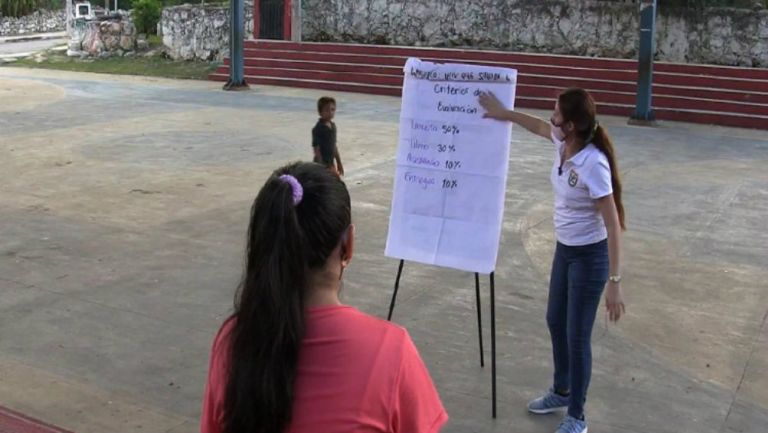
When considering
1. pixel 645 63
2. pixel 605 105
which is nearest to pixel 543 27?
pixel 605 105

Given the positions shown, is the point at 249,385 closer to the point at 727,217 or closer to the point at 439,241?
the point at 439,241

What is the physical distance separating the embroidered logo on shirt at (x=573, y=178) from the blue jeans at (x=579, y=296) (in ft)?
1.05

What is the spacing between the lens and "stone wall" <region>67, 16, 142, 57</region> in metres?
29.4

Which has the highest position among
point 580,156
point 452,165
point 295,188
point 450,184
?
point 295,188

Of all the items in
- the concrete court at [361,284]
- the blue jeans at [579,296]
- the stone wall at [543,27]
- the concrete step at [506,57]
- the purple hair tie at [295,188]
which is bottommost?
the concrete court at [361,284]

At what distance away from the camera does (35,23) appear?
52.9 meters

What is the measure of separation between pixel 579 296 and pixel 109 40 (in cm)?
2770

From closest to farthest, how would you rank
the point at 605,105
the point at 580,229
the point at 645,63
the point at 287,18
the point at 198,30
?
the point at 580,229 < the point at 645,63 < the point at 605,105 < the point at 287,18 < the point at 198,30

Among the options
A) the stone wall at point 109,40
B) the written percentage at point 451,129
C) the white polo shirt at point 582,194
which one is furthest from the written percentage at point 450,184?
the stone wall at point 109,40

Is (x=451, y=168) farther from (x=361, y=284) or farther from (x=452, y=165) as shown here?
(x=361, y=284)

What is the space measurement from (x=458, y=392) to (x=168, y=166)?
7.39 metres

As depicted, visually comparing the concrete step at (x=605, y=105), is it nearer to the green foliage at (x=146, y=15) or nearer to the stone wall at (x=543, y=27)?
the stone wall at (x=543, y=27)

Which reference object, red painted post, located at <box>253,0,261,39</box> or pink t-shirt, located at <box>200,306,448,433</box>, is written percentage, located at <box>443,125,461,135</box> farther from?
red painted post, located at <box>253,0,261,39</box>

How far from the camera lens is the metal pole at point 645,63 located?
16.7 meters
